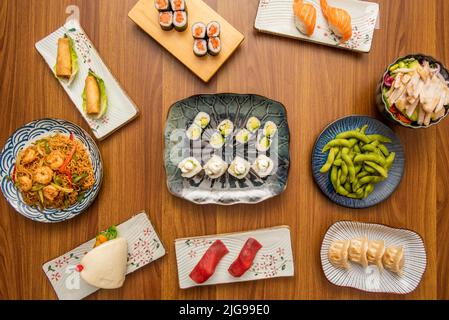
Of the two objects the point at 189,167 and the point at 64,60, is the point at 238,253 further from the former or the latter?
the point at 64,60

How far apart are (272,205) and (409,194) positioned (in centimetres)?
74

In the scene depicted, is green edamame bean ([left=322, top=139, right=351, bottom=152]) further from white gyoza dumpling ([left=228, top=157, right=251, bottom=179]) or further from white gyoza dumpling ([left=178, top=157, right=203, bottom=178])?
white gyoza dumpling ([left=178, top=157, right=203, bottom=178])

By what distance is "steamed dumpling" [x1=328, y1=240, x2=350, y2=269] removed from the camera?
6.25ft

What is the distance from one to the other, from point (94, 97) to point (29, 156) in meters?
0.42

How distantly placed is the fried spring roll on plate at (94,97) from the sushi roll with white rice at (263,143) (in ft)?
2.65

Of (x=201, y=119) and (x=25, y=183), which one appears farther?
(x=201, y=119)

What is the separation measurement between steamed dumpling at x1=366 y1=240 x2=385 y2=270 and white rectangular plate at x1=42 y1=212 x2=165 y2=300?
3.49 ft

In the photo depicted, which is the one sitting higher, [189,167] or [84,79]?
[84,79]

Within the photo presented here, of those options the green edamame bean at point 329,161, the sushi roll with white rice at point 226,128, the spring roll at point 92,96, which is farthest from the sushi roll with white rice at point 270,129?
the spring roll at point 92,96

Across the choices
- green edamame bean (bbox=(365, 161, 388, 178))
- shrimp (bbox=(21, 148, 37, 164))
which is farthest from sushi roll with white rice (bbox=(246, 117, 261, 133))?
shrimp (bbox=(21, 148, 37, 164))

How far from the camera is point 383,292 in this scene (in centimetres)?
198

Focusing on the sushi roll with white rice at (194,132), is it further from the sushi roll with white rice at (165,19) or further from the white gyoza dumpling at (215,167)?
the sushi roll with white rice at (165,19)

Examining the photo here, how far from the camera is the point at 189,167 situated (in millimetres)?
1878

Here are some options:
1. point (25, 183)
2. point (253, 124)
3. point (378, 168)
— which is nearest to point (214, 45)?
point (253, 124)
